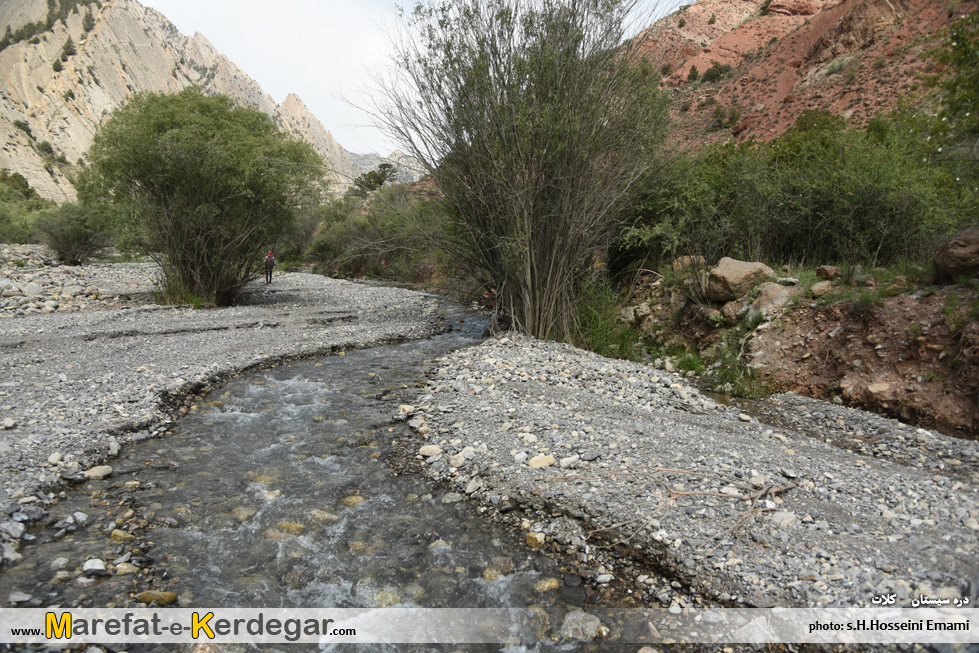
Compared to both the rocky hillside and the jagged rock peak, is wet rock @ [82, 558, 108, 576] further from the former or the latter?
the jagged rock peak

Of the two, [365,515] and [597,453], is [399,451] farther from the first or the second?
[597,453]

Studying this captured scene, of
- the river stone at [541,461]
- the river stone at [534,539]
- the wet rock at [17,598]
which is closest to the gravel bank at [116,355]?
the wet rock at [17,598]

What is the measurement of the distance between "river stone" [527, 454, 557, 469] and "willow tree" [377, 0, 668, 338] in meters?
4.54

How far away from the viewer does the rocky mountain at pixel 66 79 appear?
1992 inches

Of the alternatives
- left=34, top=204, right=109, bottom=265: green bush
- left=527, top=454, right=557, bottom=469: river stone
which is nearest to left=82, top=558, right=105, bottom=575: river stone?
left=527, top=454, right=557, bottom=469: river stone

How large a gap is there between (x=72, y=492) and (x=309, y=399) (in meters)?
2.72

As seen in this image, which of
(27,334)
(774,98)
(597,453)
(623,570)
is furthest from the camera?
(774,98)

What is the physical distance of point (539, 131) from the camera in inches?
306

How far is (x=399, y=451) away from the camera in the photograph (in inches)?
192

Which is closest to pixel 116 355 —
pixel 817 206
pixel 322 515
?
pixel 322 515

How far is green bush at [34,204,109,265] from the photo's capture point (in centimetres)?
2153

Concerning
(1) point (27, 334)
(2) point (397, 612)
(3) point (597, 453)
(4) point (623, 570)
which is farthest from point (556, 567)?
(1) point (27, 334)

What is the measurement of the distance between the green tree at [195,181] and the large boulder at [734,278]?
872cm

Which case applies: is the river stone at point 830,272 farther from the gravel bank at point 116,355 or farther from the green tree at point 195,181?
the green tree at point 195,181
